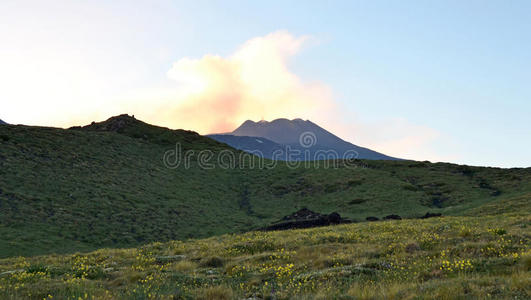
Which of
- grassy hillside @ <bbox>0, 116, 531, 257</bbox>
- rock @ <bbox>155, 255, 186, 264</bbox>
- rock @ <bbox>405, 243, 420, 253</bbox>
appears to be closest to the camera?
rock @ <bbox>405, 243, 420, 253</bbox>

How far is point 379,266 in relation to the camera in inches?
522

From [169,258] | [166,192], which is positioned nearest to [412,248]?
[169,258]

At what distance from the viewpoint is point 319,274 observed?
1214cm

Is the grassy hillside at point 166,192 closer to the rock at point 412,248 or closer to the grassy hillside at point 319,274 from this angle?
the grassy hillside at point 319,274

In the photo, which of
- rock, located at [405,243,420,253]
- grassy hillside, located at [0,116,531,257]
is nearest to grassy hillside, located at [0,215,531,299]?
rock, located at [405,243,420,253]

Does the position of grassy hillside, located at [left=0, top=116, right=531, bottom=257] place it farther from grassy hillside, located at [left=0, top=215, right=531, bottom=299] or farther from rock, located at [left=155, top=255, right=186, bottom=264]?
grassy hillside, located at [left=0, top=215, right=531, bottom=299]

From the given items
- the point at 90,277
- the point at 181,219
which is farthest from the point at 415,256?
the point at 181,219

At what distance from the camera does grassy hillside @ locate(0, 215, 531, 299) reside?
9703 millimetres

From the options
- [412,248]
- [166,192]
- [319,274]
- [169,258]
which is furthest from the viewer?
[166,192]

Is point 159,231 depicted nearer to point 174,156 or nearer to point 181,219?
point 181,219

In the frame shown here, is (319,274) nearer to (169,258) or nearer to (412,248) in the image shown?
(412,248)

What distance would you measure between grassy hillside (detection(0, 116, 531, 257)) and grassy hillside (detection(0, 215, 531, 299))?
66.1 feet

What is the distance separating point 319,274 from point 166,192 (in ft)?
172

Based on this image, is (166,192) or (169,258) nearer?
(169,258)
